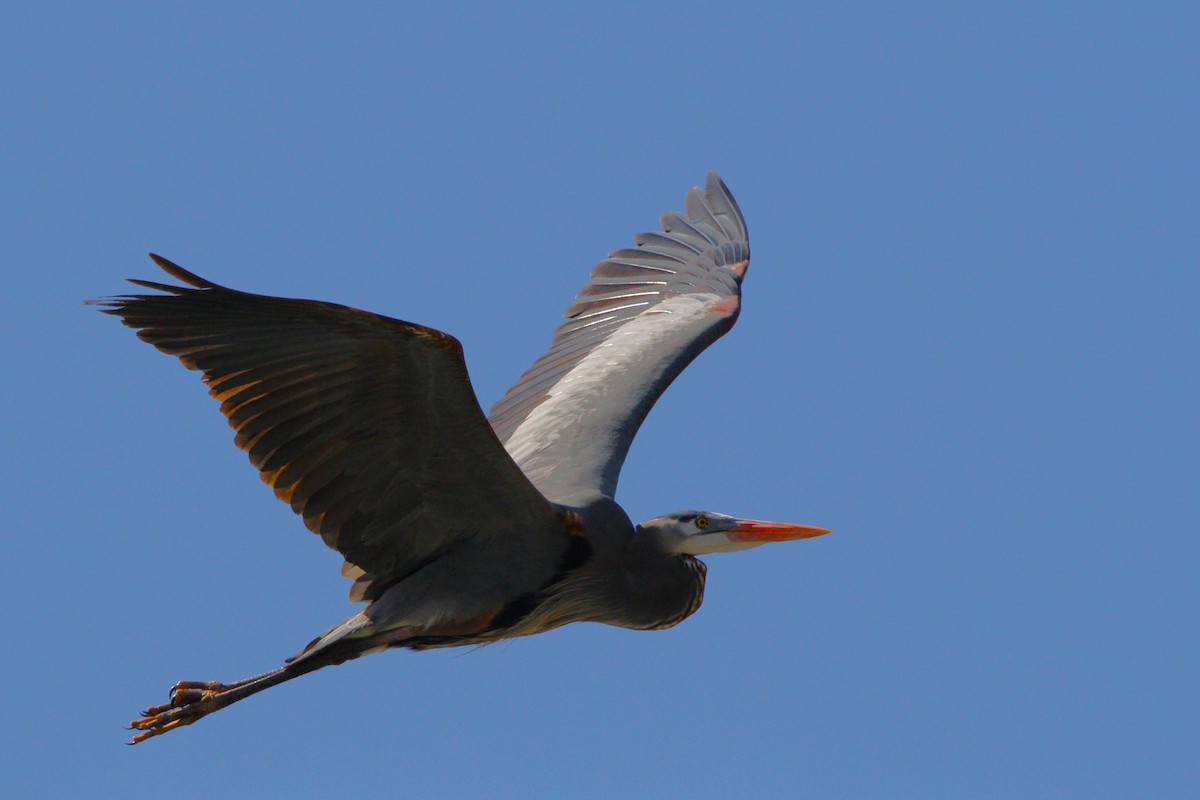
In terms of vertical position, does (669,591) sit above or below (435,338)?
below

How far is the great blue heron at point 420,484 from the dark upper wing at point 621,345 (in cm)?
2

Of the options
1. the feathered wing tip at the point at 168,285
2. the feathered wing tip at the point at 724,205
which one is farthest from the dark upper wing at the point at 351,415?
the feathered wing tip at the point at 724,205

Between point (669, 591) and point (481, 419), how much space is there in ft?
5.70

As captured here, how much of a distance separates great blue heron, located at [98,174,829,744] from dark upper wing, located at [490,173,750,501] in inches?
1.0

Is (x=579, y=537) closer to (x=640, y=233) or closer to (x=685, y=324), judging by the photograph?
(x=685, y=324)

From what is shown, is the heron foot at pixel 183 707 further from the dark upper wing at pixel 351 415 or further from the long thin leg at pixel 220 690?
the dark upper wing at pixel 351 415

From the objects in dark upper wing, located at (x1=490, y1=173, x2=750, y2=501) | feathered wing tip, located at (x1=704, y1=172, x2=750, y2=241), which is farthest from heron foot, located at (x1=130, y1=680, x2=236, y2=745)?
feathered wing tip, located at (x1=704, y1=172, x2=750, y2=241)

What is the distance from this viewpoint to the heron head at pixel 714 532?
8234 mm

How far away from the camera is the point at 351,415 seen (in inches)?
279

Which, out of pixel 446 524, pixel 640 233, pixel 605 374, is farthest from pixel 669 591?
pixel 640 233

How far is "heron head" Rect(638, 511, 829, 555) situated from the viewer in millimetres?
8234

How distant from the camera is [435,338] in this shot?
261 inches

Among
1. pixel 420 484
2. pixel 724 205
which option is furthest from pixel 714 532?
pixel 724 205

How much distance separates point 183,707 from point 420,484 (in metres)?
1.57
